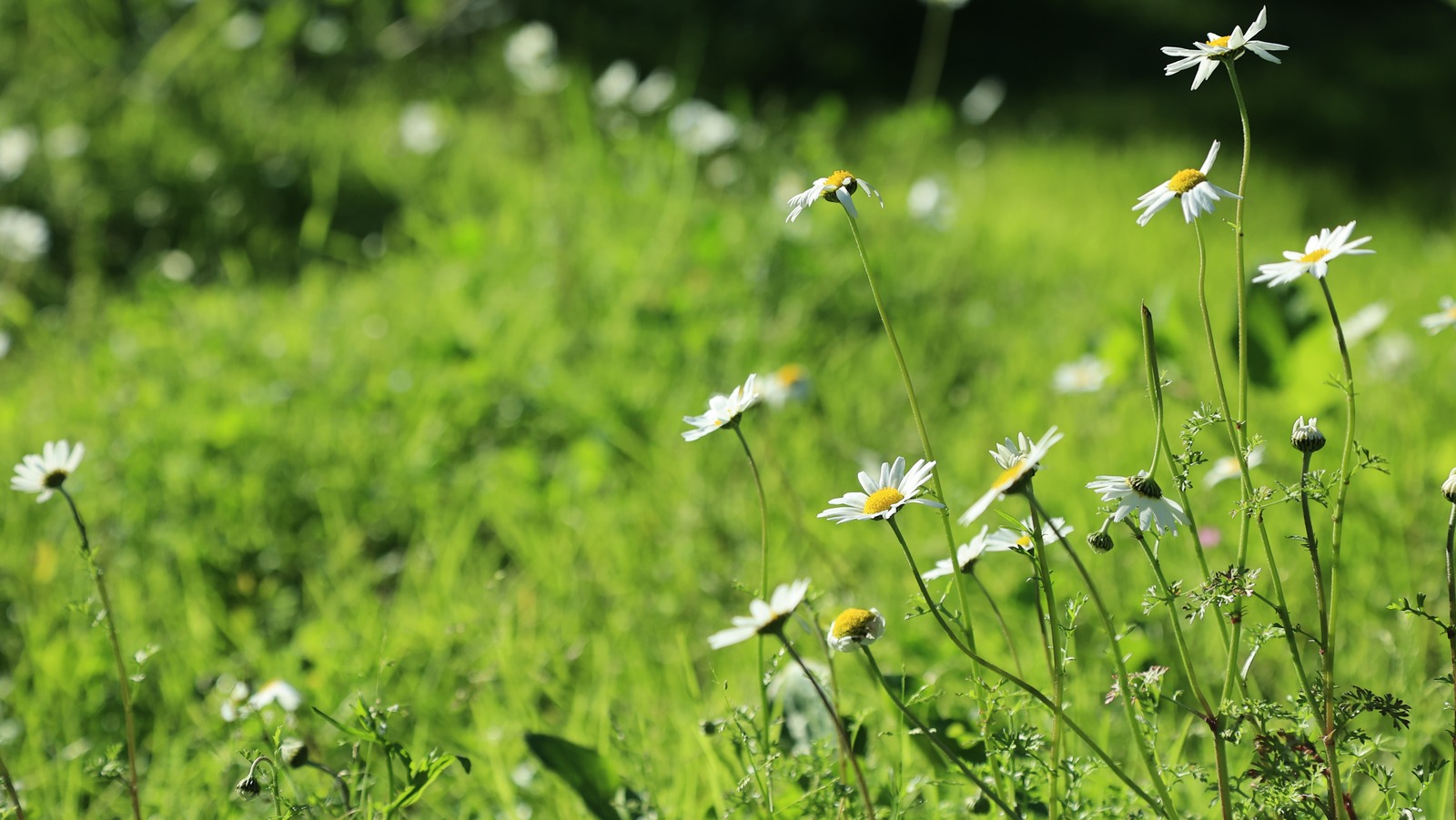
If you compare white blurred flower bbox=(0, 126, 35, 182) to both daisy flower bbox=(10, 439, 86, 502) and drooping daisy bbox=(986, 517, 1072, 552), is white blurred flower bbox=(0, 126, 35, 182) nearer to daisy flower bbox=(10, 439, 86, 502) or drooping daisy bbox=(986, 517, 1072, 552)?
daisy flower bbox=(10, 439, 86, 502)

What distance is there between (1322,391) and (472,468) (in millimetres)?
1315

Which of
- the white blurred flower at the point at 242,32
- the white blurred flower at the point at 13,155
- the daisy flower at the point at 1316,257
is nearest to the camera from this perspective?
the daisy flower at the point at 1316,257

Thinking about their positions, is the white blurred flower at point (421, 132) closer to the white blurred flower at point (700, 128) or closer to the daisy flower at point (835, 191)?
the white blurred flower at point (700, 128)

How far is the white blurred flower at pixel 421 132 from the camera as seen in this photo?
3023 mm

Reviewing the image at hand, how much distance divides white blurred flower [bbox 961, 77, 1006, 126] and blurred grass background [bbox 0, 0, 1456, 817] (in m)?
0.10

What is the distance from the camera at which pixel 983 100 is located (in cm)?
392

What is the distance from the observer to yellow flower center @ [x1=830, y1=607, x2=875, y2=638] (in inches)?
29.3

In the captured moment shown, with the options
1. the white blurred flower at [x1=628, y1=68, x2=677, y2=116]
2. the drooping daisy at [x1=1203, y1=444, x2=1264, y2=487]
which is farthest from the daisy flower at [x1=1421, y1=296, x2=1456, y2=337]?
the white blurred flower at [x1=628, y1=68, x2=677, y2=116]

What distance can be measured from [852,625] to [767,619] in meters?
0.07

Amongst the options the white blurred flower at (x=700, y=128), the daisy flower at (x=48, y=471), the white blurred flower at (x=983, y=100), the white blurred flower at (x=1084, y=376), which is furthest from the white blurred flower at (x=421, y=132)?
the daisy flower at (x=48, y=471)

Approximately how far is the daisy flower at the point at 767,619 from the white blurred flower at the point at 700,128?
1.81m

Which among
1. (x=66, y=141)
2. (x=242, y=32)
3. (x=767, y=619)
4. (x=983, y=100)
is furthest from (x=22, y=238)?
(x=983, y=100)

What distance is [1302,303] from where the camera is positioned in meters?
1.68

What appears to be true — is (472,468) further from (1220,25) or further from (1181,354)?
(1220,25)
